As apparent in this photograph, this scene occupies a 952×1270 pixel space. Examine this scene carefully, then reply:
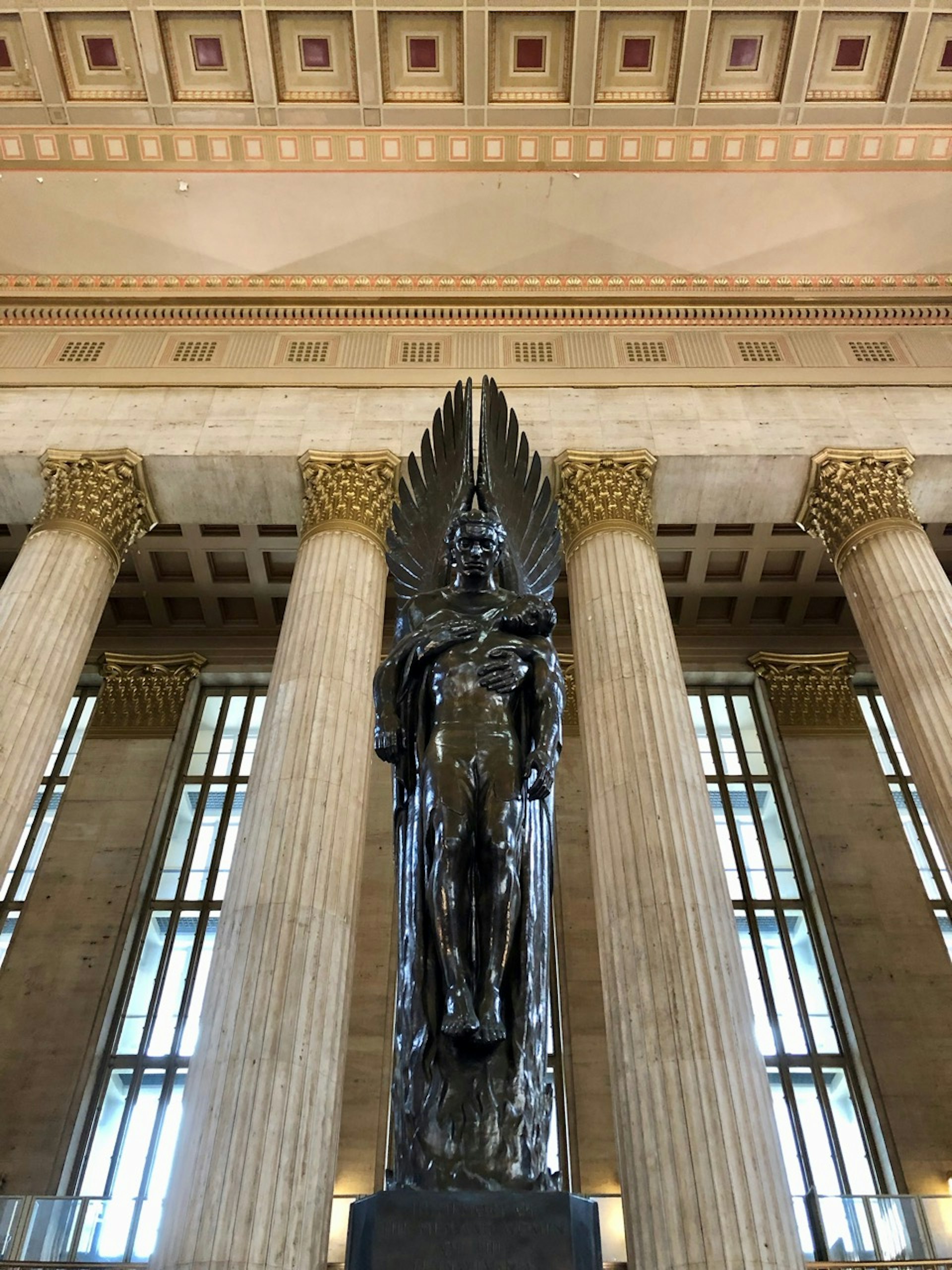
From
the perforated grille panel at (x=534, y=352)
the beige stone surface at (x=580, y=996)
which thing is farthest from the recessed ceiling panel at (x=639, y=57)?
the beige stone surface at (x=580, y=996)

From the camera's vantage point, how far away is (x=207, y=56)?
1473cm

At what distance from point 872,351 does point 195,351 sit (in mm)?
10213

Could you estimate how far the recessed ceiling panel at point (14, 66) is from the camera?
1421 cm

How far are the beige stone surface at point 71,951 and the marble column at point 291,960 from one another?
17.7 feet

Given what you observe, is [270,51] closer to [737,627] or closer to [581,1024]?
[737,627]

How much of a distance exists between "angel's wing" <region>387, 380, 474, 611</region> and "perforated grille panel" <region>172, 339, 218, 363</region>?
11.6 meters

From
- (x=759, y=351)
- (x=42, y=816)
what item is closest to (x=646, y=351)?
(x=759, y=351)

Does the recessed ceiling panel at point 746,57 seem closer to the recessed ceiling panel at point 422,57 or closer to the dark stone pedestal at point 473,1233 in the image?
the recessed ceiling panel at point 422,57

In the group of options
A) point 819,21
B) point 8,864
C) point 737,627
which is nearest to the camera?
point 8,864

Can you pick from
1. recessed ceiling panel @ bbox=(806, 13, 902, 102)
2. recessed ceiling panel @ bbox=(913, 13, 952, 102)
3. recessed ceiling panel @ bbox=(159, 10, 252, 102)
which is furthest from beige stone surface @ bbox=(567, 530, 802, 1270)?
recessed ceiling panel @ bbox=(159, 10, 252, 102)

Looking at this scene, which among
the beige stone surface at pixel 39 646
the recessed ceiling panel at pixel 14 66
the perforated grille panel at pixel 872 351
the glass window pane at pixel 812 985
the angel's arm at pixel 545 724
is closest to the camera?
Answer: the angel's arm at pixel 545 724

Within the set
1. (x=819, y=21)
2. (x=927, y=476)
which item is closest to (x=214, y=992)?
(x=927, y=476)

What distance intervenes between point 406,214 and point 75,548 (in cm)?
784

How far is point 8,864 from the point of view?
31.5 ft
